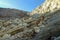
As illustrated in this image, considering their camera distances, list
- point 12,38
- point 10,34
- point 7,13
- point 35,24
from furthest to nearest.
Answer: point 7,13 → point 35,24 → point 10,34 → point 12,38

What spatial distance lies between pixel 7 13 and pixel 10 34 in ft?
48.6

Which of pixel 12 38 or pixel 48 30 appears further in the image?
pixel 12 38

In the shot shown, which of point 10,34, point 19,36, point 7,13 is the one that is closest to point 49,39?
point 19,36

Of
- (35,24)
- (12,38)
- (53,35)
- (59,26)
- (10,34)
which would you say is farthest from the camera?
(35,24)

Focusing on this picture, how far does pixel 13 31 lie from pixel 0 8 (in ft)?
61.0

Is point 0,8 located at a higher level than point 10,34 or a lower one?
higher

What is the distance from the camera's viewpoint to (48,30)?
12.5m

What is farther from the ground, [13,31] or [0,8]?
[0,8]

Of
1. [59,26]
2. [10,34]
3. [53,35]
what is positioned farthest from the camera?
[10,34]

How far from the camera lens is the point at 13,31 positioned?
17.4m

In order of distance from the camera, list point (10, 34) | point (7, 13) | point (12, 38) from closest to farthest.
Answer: point (12, 38) < point (10, 34) < point (7, 13)

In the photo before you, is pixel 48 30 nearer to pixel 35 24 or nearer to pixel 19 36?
pixel 19 36

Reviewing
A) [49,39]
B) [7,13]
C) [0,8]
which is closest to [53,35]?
[49,39]

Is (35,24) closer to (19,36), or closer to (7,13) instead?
(19,36)
